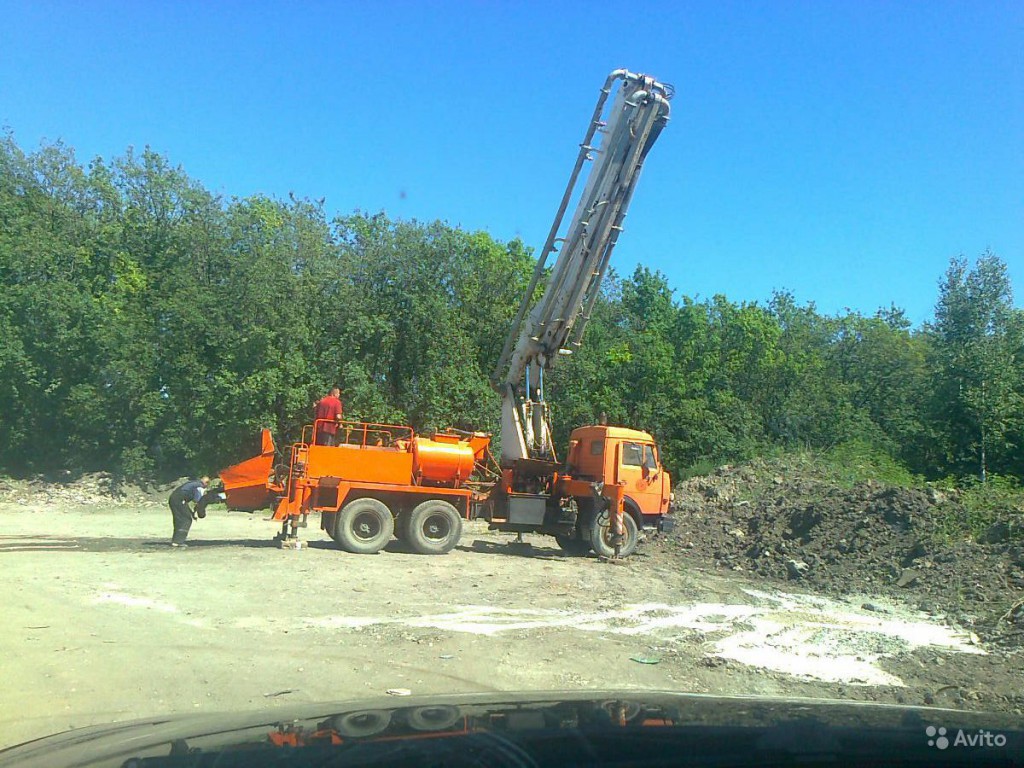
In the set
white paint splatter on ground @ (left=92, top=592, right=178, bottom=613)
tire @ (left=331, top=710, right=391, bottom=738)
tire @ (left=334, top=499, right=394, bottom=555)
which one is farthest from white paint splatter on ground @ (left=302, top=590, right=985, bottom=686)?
tire @ (left=331, top=710, right=391, bottom=738)

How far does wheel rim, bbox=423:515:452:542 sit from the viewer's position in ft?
56.3

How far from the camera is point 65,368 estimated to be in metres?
30.9

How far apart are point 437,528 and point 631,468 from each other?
4.44 m

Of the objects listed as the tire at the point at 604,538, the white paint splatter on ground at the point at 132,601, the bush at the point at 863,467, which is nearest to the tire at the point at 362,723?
the white paint splatter on ground at the point at 132,601

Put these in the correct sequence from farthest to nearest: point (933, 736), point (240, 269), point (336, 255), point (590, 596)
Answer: point (336, 255), point (240, 269), point (590, 596), point (933, 736)

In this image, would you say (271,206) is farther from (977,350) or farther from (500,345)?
(977,350)

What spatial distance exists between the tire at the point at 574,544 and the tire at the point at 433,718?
48.2 ft

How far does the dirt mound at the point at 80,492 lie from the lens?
87.6ft

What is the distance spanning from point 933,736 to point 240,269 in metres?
30.1

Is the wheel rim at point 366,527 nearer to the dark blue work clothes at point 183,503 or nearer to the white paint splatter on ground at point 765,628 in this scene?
the dark blue work clothes at point 183,503

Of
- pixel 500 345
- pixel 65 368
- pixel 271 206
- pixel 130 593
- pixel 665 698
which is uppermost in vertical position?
pixel 271 206

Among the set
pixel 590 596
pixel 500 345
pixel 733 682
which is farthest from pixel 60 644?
pixel 500 345

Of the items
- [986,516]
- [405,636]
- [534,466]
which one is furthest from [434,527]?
[986,516]

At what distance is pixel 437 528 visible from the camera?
17250 mm
